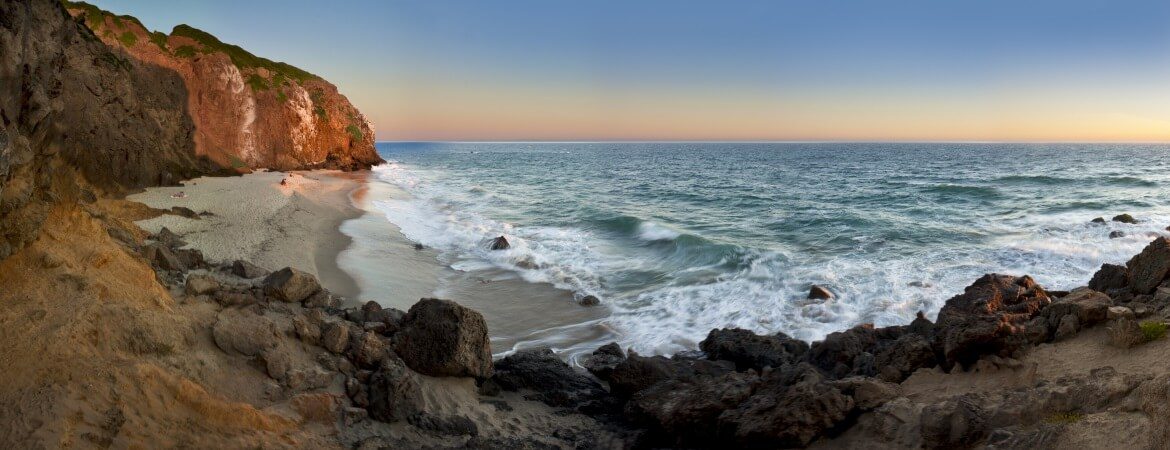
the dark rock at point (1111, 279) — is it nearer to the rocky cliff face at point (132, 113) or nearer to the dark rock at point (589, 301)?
the dark rock at point (589, 301)

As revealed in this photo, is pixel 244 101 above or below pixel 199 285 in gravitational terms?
above

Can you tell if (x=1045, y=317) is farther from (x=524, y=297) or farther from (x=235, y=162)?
(x=235, y=162)

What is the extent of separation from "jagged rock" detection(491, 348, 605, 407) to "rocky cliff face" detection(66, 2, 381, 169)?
1391 inches

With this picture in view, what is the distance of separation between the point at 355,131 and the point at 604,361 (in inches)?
2371

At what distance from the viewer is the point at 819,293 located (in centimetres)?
1430

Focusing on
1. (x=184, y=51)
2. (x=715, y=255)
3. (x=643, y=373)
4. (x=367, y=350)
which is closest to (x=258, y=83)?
(x=184, y=51)

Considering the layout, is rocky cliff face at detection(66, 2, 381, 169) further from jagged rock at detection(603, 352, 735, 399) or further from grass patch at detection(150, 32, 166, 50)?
jagged rock at detection(603, 352, 735, 399)

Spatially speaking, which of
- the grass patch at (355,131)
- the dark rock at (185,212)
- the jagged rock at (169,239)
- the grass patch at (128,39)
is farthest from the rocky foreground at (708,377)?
the grass patch at (355,131)

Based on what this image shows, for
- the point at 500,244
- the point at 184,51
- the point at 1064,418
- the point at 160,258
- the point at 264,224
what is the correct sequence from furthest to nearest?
the point at 184,51 < the point at 500,244 < the point at 264,224 < the point at 160,258 < the point at 1064,418

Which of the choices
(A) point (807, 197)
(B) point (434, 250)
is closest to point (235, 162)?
(B) point (434, 250)

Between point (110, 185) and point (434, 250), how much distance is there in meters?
12.7

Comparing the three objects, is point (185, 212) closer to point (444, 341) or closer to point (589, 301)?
point (589, 301)

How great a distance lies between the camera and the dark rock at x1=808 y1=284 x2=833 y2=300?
559 inches

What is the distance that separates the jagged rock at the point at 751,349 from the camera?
31.0 ft
